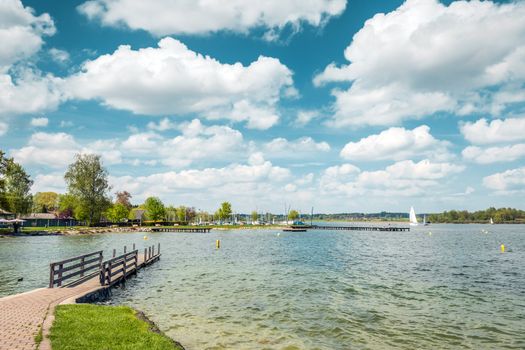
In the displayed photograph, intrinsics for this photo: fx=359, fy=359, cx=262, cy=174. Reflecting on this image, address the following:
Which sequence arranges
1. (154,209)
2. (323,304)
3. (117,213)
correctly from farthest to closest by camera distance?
(154,209)
(117,213)
(323,304)

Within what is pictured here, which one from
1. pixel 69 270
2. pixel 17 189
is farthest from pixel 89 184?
pixel 69 270

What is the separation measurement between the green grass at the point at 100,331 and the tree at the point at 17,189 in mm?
88437

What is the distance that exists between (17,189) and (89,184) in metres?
18.4

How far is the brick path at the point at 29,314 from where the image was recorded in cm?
1121

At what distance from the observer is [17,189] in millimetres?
101500

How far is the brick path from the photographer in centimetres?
1121

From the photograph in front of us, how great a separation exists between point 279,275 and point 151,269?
1338 centimetres

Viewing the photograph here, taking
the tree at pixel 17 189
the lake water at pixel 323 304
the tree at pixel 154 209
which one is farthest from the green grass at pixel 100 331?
the tree at pixel 154 209

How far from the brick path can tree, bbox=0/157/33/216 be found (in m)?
83.3

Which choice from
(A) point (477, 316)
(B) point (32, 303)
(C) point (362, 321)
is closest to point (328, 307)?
(C) point (362, 321)

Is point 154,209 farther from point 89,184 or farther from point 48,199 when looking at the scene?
point 48,199

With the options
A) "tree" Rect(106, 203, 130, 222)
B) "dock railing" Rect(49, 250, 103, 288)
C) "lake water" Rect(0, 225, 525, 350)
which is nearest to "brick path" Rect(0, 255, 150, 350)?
"dock railing" Rect(49, 250, 103, 288)

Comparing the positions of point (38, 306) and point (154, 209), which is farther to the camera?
point (154, 209)

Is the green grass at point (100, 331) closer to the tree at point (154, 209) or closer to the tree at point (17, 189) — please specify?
the tree at point (17, 189)
